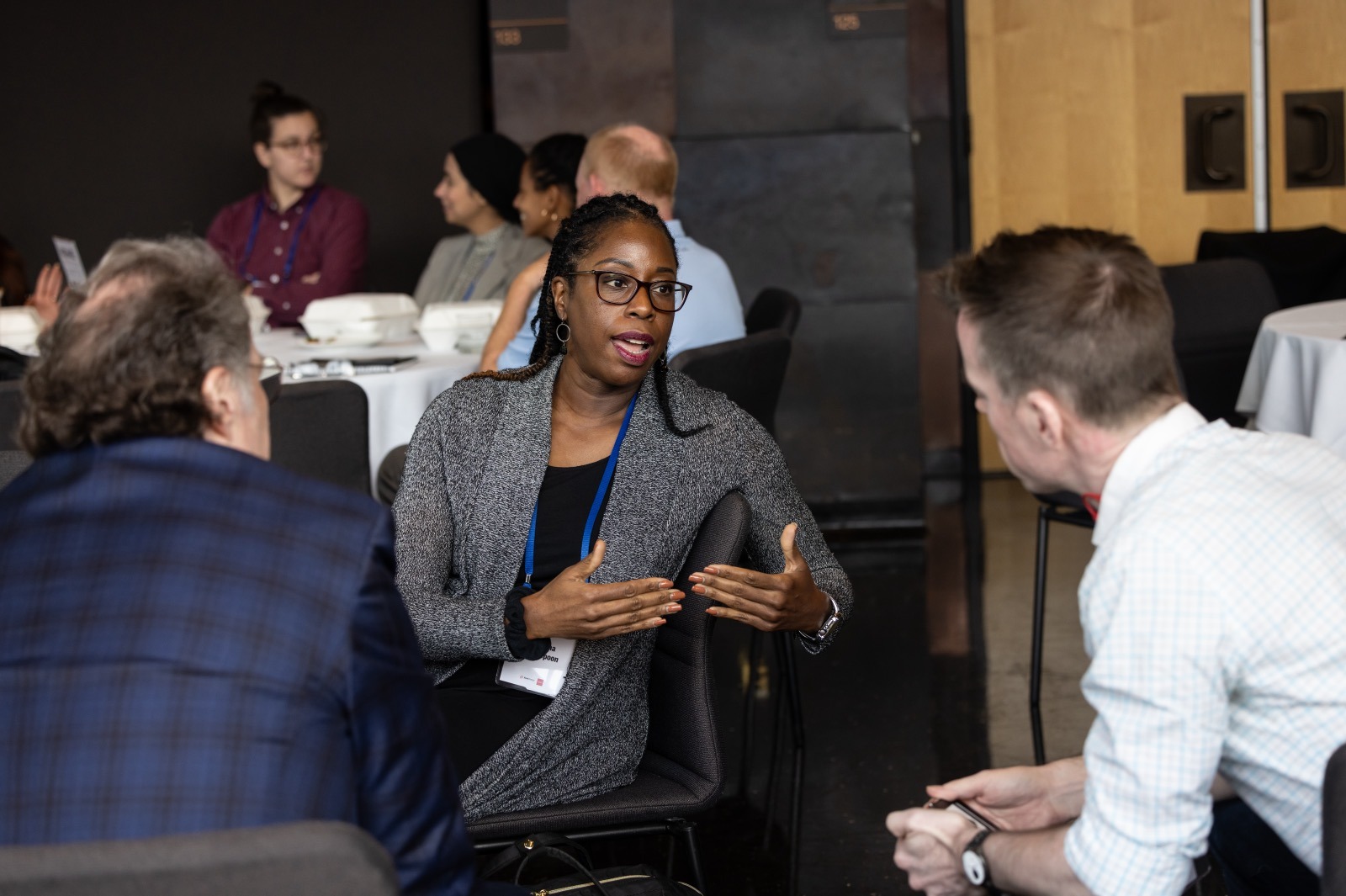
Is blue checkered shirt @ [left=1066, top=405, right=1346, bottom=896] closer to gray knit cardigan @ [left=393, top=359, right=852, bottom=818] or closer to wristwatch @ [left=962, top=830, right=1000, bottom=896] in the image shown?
wristwatch @ [left=962, top=830, right=1000, bottom=896]

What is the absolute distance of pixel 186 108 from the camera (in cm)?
592

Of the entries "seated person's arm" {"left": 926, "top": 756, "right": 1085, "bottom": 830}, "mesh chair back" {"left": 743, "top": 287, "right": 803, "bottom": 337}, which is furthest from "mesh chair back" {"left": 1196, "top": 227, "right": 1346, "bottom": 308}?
"seated person's arm" {"left": 926, "top": 756, "right": 1085, "bottom": 830}

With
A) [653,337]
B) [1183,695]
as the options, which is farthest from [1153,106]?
[1183,695]

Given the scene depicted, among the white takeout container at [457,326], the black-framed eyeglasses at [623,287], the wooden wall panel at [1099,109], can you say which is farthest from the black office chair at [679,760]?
the wooden wall panel at [1099,109]

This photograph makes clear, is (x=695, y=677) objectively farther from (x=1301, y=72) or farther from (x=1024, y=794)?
(x=1301, y=72)

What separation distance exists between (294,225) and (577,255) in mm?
3244

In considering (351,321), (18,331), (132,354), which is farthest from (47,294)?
(132,354)

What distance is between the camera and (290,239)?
16.8 ft

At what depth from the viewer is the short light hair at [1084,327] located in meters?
1.28

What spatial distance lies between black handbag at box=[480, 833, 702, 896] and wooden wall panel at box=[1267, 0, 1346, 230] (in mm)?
5258

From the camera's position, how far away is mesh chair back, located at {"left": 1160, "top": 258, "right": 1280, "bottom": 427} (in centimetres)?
376

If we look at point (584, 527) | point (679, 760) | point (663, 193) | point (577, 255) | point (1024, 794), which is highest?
point (663, 193)

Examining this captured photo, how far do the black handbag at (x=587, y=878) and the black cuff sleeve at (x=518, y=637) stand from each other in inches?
13.4

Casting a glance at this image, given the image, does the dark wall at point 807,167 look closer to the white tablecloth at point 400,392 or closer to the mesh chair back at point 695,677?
the white tablecloth at point 400,392
